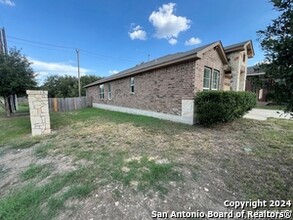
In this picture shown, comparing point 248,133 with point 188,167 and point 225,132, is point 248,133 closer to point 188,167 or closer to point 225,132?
point 225,132

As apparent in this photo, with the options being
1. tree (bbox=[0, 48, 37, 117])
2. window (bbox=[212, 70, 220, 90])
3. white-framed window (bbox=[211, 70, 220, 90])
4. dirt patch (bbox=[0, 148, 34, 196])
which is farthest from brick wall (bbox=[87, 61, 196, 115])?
tree (bbox=[0, 48, 37, 117])

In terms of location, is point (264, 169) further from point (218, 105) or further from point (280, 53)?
point (218, 105)

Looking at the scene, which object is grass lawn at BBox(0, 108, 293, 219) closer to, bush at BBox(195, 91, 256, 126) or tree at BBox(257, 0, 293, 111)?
bush at BBox(195, 91, 256, 126)

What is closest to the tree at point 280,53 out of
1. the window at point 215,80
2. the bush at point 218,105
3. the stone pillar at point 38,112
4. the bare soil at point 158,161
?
the bare soil at point 158,161

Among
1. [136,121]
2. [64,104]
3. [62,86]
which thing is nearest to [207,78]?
[136,121]

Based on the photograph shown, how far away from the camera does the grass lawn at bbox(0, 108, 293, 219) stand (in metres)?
2.15

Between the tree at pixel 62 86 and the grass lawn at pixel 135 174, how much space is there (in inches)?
1059

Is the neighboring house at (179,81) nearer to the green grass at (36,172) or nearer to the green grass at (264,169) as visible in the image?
the green grass at (264,169)

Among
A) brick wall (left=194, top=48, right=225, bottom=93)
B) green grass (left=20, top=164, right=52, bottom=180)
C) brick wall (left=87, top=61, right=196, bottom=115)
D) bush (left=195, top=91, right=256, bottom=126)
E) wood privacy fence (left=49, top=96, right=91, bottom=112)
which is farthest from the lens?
wood privacy fence (left=49, top=96, right=91, bottom=112)

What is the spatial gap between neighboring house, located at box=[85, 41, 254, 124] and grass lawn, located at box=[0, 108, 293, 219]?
9.95ft

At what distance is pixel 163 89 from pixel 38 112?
6214 mm

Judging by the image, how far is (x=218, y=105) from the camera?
243 inches

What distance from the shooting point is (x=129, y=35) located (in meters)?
20.0

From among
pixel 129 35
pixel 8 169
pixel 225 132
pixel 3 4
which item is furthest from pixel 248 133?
pixel 129 35
